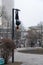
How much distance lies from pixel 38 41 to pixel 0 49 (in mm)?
26479

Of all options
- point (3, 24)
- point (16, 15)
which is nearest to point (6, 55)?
point (16, 15)

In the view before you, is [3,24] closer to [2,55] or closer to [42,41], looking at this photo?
[42,41]

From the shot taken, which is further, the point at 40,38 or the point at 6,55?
the point at 40,38

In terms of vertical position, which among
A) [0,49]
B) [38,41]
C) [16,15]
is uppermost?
[16,15]

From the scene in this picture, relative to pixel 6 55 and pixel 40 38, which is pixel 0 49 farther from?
pixel 40 38

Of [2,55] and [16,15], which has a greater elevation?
[16,15]

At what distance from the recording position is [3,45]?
1366 centimetres

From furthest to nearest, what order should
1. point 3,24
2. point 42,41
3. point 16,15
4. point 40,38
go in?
point 3,24 < point 40,38 < point 42,41 < point 16,15

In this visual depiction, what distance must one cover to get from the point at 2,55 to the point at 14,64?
3.16ft

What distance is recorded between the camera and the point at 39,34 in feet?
139

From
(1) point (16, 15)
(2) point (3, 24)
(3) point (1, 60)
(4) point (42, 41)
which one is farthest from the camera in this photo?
(2) point (3, 24)

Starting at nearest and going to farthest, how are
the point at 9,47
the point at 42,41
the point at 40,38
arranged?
the point at 9,47
the point at 42,41
the point at 40,38

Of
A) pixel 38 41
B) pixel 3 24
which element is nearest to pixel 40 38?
pixel 38 41

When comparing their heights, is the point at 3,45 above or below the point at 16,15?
below
